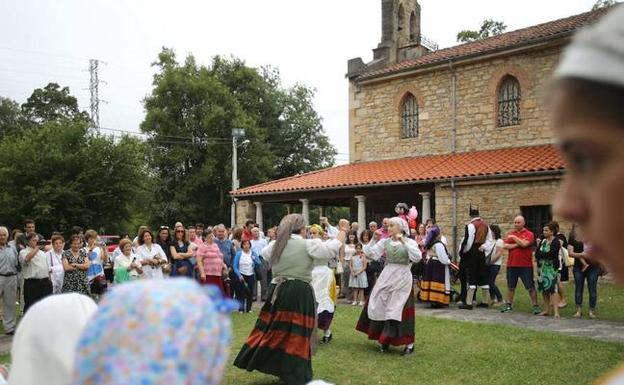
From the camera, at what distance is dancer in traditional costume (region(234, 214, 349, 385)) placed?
21.4 feet

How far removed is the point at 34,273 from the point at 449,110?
16.3 metres

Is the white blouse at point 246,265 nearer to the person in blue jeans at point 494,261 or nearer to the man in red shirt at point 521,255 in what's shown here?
the person in blue jeans at point 494,261

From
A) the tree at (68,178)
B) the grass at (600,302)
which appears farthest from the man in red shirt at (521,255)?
the tree at (68,178)

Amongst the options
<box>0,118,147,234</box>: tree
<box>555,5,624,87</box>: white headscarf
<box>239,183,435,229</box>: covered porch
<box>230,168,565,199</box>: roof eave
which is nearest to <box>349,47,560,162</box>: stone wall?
<box>239,183,435,229</box>: covered porch

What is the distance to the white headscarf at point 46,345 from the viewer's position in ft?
5.09

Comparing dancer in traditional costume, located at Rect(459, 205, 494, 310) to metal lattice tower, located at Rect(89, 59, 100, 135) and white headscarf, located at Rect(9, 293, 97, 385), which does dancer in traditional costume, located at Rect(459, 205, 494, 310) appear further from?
metal lattice tower, located at Rect(89, 59, 100, 135)

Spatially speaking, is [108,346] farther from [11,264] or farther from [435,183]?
[435,183]

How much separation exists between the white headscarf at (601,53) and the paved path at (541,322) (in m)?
9.24

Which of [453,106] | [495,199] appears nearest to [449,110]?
[453,106]

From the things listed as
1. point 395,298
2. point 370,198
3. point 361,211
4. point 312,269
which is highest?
point 370,198

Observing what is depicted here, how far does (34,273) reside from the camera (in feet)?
32.5

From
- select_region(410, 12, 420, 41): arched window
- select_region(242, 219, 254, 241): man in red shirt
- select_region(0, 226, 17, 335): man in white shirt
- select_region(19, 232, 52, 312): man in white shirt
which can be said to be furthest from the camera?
select_region(410, 12, 420, 41): arched window

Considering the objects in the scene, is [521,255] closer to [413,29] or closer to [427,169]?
[427,169]

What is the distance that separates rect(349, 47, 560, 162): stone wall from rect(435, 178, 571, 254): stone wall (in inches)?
93.6
